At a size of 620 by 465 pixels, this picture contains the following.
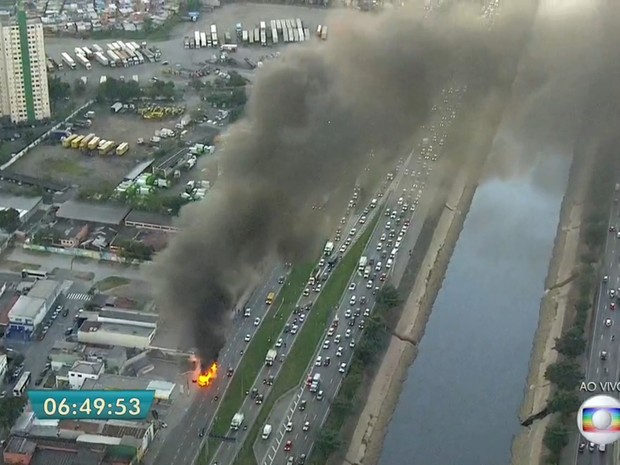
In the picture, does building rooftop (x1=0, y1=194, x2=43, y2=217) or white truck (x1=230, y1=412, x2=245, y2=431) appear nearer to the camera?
white truck (x1=230, y1=412, x2=245, y2=431)

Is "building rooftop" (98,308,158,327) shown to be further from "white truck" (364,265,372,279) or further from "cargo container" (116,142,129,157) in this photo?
"cargo container" (116,142,129,157)

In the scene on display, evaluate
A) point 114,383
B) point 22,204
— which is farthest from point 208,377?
point 22,204

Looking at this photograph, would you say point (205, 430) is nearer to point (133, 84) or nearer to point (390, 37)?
point (390, 37)

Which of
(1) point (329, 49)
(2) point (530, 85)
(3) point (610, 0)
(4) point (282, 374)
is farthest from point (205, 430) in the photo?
(3) point (610, 0)

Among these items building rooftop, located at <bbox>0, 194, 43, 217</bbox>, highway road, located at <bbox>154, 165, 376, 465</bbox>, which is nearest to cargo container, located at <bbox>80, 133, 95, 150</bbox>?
building rooftop, located at <bbox>0, 194, 43, 217</bbox>
